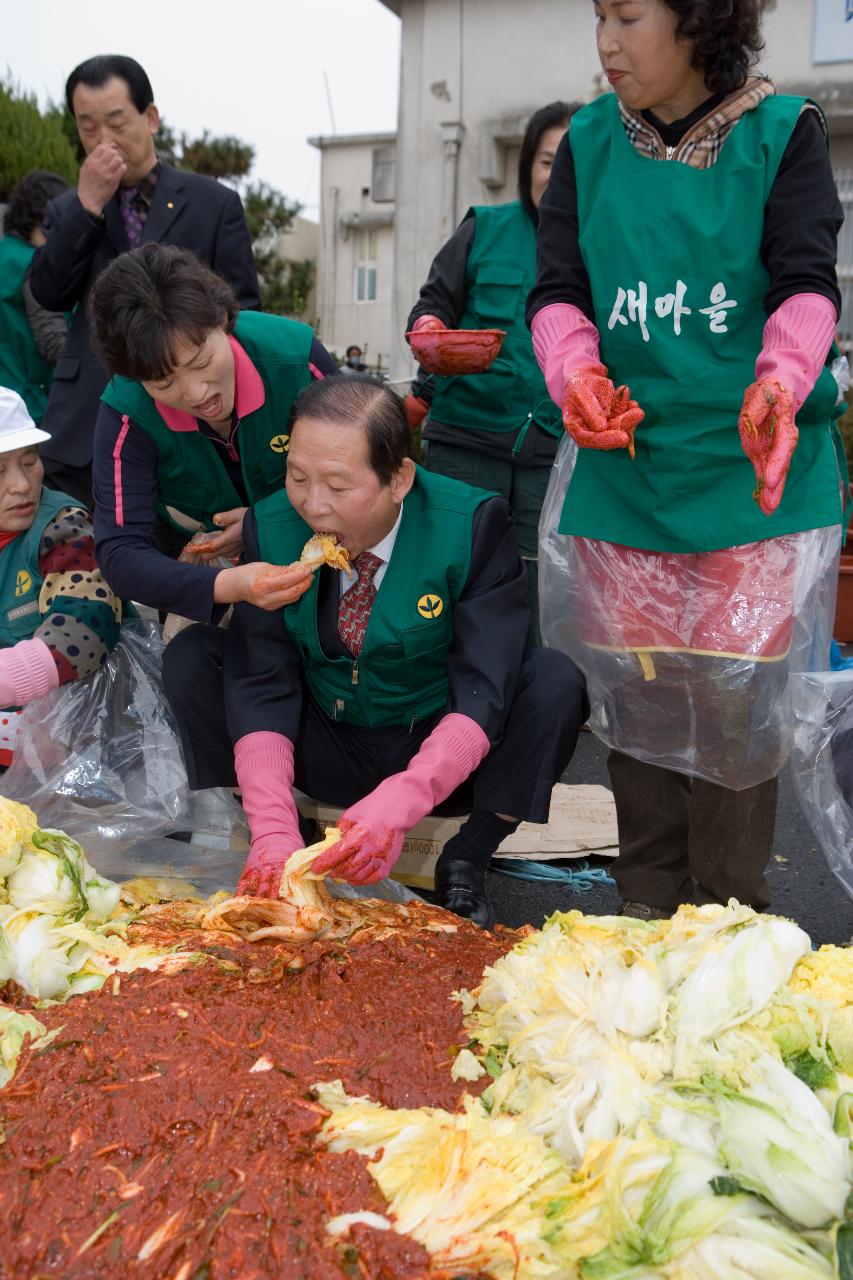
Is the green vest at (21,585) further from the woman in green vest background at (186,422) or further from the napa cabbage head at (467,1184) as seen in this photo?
the napa cabbage head at (467,1184)

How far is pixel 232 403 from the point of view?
304 cm

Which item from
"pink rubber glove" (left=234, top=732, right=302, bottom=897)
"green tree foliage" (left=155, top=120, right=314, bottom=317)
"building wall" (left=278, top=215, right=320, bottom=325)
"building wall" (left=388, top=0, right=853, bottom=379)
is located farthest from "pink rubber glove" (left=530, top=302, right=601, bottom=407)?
"building wall" (left=278, top=215, right=320, bottom=325)

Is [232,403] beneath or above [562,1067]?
above

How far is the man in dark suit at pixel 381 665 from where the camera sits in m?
2.55

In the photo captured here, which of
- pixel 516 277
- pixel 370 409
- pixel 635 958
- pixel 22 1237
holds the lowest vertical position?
pixel 22 1237

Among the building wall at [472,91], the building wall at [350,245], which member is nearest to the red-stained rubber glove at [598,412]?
the building wall at [472,91]

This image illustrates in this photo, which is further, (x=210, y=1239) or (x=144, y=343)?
(x=144, y=343)

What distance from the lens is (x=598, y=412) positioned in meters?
2.26

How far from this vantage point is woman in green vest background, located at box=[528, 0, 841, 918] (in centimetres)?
221

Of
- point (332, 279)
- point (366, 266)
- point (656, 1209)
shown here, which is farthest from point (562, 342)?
point (332, 279)

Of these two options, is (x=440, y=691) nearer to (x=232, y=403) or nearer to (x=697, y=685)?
(x=697, y=685)

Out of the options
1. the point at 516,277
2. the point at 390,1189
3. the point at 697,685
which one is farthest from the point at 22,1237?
the point at 516,277

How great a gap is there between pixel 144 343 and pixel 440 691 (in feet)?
3.65

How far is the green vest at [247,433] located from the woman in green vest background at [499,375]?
705 mm
